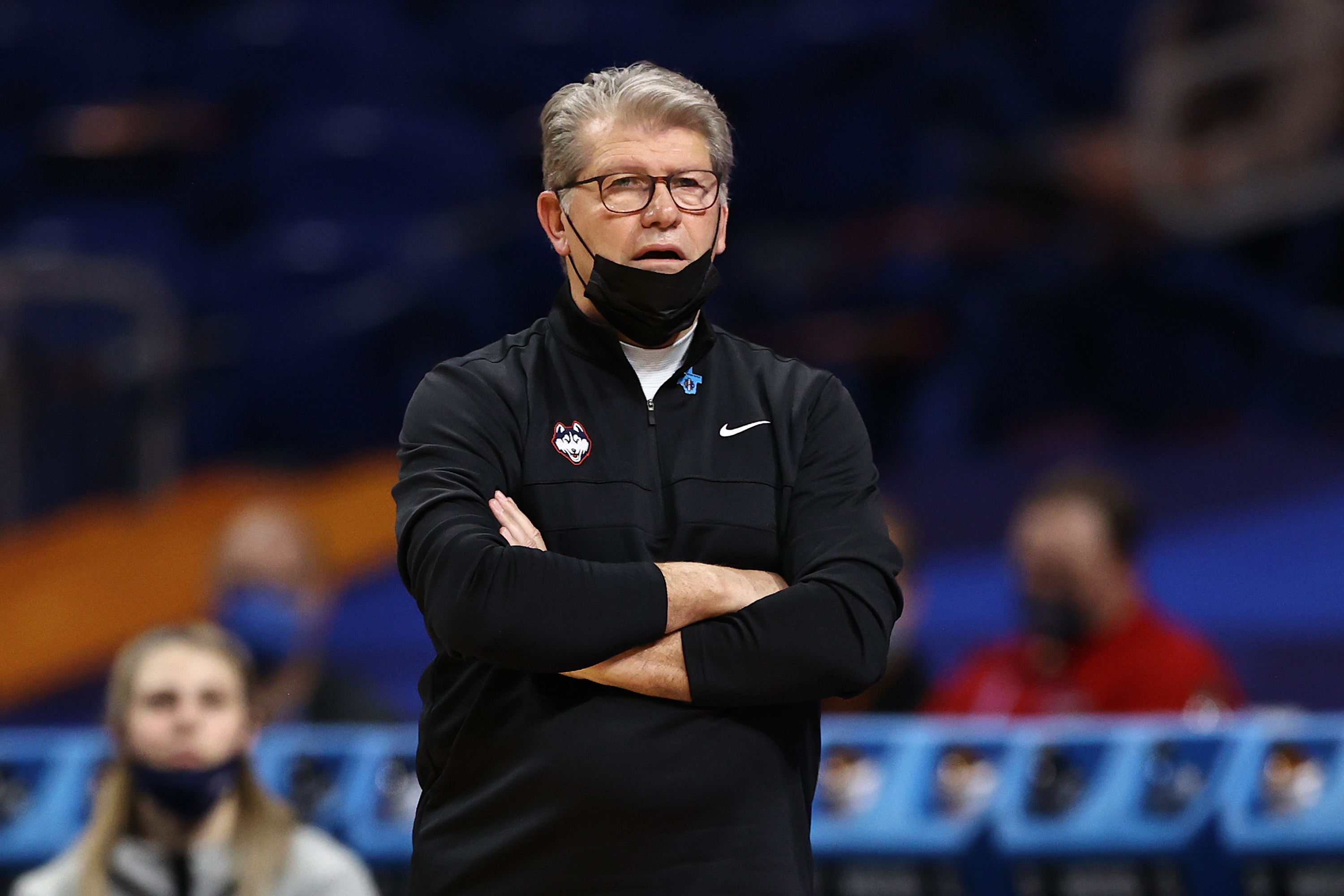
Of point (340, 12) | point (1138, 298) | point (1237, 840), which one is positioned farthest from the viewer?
point (340, 12)

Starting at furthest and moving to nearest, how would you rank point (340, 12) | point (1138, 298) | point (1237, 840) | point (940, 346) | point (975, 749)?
point (340, 12) < point (940, 346) < point (1138, 298) < point (975, 749) < point (1237, 840)

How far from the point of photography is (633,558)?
1851 millimetres

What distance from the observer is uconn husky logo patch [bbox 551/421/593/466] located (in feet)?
6.12

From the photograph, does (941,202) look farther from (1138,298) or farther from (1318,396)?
(1318,396)

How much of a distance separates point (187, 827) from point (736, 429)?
186cm

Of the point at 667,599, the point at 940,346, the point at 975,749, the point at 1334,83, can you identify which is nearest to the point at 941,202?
the point at 940,346

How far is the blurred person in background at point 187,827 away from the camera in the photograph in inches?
128

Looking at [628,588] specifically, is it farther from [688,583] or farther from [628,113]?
[628,113]

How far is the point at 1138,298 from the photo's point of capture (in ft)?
23.9

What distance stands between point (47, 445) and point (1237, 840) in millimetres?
5754

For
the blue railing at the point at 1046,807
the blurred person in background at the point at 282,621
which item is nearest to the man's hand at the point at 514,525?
the blue railing at the point at 1046,807

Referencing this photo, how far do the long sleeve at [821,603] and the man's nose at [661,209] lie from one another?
11.5 inches

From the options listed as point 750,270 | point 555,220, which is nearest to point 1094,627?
point 555,220

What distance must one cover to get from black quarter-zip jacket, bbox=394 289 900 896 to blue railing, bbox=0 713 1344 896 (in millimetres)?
1727
